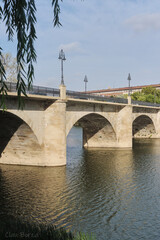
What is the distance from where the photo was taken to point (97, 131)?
41.2 meters

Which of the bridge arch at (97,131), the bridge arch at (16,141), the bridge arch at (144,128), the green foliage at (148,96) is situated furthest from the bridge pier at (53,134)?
the green foliage at (148,96)

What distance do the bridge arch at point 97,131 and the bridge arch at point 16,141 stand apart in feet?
45.8

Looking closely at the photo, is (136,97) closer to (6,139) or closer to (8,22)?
(6,139)

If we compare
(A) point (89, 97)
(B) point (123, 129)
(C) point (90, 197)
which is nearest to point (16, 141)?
(C) point (90, 197)

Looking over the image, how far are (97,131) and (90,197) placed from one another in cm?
2389

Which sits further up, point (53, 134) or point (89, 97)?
point (89, 97)

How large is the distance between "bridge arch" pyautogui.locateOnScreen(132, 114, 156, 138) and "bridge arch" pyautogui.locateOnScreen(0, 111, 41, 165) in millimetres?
35824

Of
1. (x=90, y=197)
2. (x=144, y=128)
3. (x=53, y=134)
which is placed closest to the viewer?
(x=90, y=197)

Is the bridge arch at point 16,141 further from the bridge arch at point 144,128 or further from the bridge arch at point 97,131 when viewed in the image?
the bridge arch at point 144,128

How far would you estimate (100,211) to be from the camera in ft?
49.8

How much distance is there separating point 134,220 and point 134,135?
48.7 metres

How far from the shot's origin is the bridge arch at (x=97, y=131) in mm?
39188

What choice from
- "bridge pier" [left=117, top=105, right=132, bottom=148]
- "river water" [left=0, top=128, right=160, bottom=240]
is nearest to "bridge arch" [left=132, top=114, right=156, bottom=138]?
"bridge pier" [left=117, top=105, right=132, bottom=148]

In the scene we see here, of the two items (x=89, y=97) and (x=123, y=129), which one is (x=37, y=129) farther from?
(x=123, y=129)
